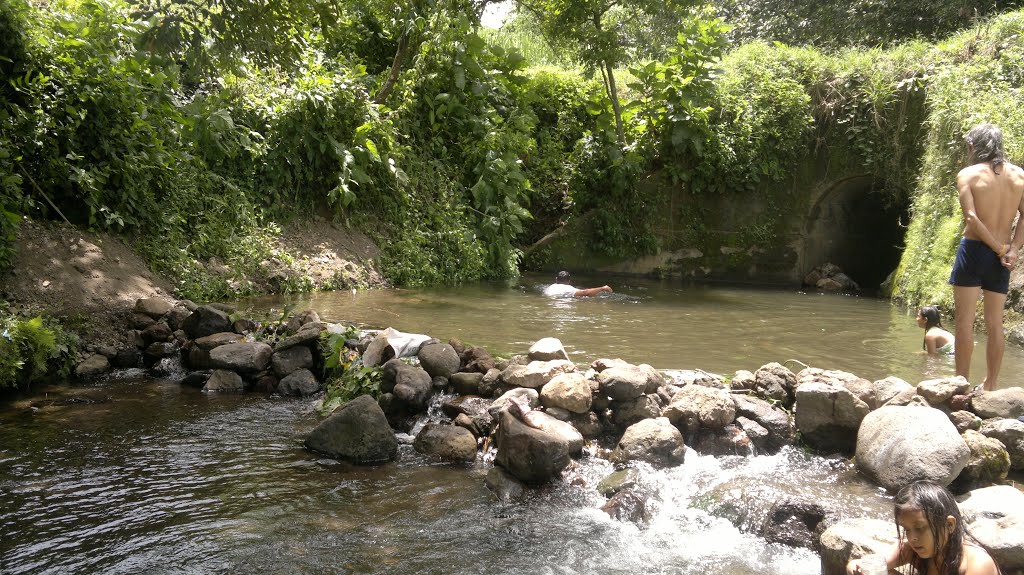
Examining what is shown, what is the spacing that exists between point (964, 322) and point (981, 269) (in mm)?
437

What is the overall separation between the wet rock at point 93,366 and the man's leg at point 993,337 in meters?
7.70

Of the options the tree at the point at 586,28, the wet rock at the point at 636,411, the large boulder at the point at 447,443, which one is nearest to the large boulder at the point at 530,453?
the large boulder at the point at 447,443

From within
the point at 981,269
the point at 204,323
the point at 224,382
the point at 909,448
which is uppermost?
the point at 981,269

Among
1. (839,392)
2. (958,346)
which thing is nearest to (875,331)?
(958,346)

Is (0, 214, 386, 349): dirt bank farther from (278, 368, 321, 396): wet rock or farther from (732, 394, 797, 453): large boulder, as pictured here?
(732, 394, 797, 453): large boulder

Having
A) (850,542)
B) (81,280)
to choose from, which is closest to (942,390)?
(850,542)

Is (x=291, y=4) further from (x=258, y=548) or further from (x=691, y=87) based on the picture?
(x=691, y=87)

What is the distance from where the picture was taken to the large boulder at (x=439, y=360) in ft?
21.3

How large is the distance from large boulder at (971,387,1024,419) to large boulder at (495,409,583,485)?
2.90 m

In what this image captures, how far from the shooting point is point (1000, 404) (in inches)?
205

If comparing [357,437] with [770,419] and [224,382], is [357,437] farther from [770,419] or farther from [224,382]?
[770,419]

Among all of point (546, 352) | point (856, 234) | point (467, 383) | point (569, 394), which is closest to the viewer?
point (569, 394)

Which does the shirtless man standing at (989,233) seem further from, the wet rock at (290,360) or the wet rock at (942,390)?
the wet rock at (290,360)

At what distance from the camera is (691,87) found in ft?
48.3
